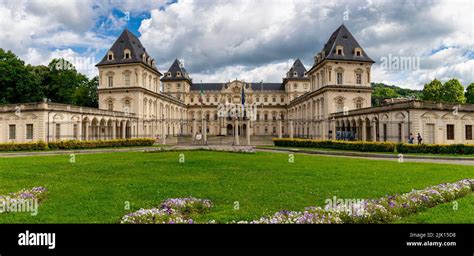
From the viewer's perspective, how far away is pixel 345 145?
94.7 ft

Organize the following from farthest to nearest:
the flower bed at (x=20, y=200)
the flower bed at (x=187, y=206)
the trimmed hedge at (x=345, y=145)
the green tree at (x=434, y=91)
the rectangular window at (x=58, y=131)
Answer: the green tree at (x=434, y=91)
the rectangular window at (x=58, y=131)
the trimmed hedge at (x=345, y=145)
the flower bed at (x=20, y=200)
the flower bed at (x=187, y=206)

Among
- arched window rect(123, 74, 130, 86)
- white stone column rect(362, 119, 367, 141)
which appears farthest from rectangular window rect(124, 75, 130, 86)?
white stone column rect(362, 119, 367, 141)

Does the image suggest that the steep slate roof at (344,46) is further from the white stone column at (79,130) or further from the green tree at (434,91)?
the white stone column at (79,130)

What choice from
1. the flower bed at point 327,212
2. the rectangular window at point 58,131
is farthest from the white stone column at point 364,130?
the rectangular window at point 58,131

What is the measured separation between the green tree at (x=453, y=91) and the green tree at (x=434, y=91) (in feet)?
2.42

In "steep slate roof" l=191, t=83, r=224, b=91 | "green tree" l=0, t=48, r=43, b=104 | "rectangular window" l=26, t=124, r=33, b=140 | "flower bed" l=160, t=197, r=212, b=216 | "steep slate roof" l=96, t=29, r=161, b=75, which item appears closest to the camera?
"flower bed" l=160, t=197, r=212, b=216

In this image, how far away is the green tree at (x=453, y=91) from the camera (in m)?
60.0

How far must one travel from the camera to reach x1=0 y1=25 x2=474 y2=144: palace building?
31.8m

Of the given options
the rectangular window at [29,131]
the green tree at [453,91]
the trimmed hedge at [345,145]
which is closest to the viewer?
the trimmed hedge at [345,145]

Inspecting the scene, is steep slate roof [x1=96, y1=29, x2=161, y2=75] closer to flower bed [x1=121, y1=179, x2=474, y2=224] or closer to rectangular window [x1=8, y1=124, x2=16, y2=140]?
rectangular window [x1=8, y1=124, x2=16, y2=140]

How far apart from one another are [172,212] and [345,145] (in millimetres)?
25213

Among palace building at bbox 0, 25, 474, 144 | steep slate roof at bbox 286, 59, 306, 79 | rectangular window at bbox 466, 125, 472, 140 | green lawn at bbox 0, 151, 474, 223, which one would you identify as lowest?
green lawn at bbox 0, 151, 474, 223

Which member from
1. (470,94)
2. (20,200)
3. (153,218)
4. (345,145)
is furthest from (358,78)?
(20,200)

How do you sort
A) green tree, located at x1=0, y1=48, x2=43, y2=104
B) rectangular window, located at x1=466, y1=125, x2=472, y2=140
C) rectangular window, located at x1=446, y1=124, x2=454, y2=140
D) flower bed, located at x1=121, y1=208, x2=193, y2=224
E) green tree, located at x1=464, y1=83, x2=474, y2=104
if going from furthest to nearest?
1. green tree, located at x1=464, y1=83, x2=474, y2=104
2. green tree, located at x1=0, y1=48, x2=43, y2=104
3. rectangular window, located at x1=466, y1=125, x2=472, y2=140
4. rectangular window, located at x1=446, y1=124, x2=454, y2=140
5. flower bed, located at x1=121, y1=208, x2=193, y2=224
